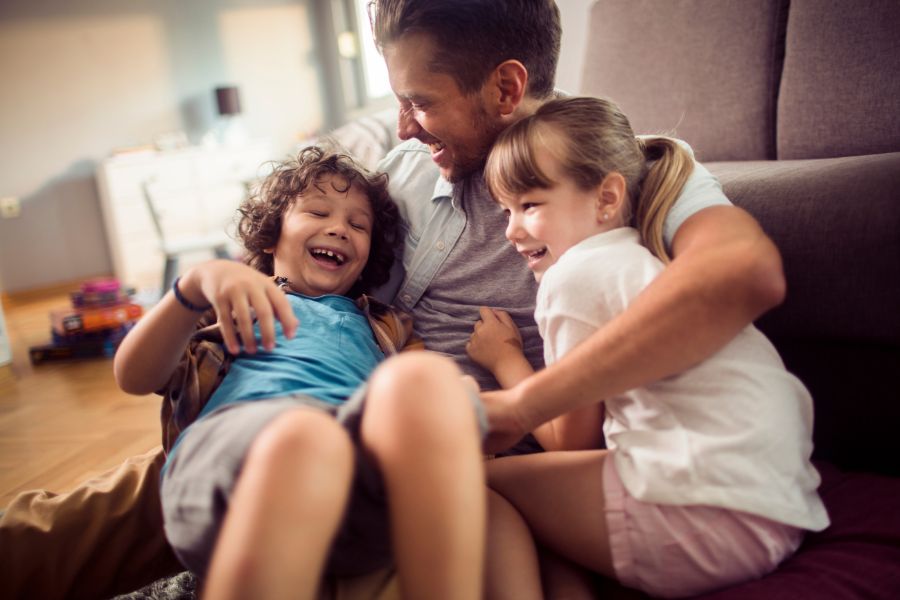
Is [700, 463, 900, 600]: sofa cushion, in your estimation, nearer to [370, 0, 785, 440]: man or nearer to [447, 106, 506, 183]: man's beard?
[370, 0, 785, 440]: man

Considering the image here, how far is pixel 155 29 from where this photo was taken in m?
5.27

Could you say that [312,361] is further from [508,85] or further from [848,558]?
[848,558]

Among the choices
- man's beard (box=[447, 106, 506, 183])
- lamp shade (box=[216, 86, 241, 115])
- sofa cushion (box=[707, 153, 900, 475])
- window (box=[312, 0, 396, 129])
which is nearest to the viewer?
sofa cushion (box=[707, 153, 900, 475])

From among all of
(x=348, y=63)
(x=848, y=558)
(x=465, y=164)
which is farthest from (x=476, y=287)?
(x=348, y=63)

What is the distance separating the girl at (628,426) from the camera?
76 cm

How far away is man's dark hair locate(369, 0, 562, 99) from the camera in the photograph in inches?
44.6

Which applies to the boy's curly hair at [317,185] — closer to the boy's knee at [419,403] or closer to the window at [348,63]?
the boy's knee at [419,403]

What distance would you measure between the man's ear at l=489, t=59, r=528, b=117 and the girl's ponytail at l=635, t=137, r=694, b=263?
0.82ft

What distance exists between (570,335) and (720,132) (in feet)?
3.77

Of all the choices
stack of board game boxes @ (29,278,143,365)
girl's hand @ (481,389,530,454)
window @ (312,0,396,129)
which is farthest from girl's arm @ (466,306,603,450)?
window @ (312,0,396,129)

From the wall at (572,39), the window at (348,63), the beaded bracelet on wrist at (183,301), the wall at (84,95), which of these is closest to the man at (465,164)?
the beaded bracelet on wrist at (183,301)

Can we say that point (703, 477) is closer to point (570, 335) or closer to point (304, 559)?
point (570, 335)

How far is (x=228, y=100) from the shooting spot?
538 centimetres

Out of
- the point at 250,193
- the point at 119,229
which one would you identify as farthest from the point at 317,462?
the point at 119,229
